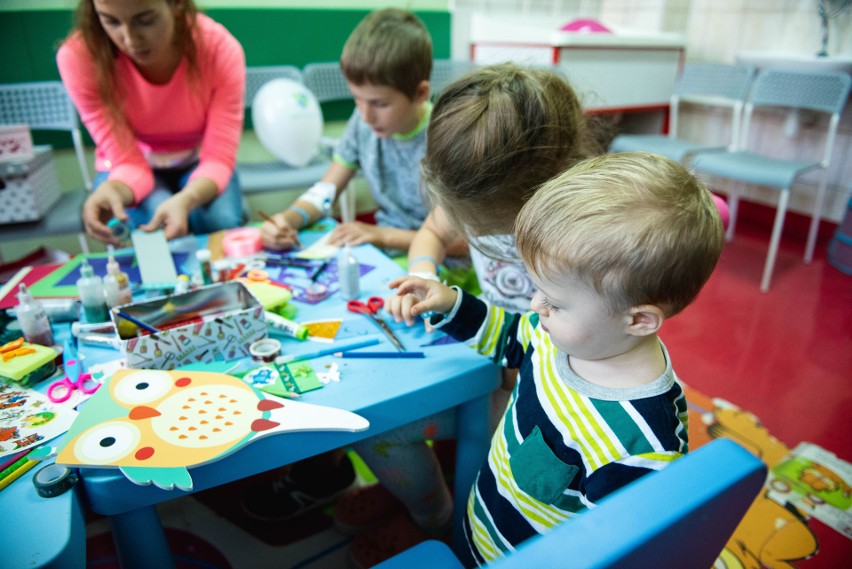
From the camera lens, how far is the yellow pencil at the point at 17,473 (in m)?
0.56

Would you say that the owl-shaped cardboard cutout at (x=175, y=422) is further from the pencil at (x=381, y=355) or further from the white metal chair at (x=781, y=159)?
the white metal chair at (x=781, y=159)

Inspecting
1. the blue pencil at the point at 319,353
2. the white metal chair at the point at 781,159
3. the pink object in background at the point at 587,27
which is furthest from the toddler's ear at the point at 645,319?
the pink object in background at the point at 587,27

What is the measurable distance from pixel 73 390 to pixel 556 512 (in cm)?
63

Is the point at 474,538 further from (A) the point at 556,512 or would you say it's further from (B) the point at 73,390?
(B) the point at 73,390

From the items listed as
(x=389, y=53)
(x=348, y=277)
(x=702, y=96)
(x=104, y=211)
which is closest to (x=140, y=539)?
(x=348, y=277)

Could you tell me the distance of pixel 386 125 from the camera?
1.31 m

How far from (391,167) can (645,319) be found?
3.35ft

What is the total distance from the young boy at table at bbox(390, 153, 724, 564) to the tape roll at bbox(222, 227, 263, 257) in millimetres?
711

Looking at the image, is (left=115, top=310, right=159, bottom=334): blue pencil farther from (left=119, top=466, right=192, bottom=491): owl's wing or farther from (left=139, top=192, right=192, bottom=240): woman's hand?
(left=139, top=192, right=192, bottom=240): woman's hand

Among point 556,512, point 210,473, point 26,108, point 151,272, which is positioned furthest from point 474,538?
point 26,108

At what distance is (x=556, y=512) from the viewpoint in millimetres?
650

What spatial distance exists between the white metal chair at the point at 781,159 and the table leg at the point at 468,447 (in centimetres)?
174

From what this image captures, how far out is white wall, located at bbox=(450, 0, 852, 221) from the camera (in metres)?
2.65

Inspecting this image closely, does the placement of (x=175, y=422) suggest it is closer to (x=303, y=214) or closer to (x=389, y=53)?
(x=303, y=214)
